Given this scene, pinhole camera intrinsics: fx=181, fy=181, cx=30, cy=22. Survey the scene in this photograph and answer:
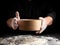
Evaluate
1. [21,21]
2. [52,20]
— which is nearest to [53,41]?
[21,21]

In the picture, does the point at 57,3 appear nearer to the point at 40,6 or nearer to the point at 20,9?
the point at 40,6

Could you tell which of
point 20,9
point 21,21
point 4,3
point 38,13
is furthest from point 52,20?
point 4,3

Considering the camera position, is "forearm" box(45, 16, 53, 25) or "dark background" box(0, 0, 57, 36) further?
"dark background" box(0, 0, 57, 36)

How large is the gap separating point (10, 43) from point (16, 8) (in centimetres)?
58

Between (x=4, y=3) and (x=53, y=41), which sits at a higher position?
(x=4, y=3)

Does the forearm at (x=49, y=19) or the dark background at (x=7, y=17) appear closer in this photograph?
the forearm at (x=49, y=19)

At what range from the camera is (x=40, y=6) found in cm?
150

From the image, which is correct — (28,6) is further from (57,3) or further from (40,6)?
(57,3)

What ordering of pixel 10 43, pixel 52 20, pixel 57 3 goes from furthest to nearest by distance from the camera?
pixel 57 3
pixel 52 20
pixel 10 43

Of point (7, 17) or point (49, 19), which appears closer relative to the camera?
point (49, 19)

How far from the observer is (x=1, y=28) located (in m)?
1.54

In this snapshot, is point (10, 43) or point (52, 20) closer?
point (10, 43)

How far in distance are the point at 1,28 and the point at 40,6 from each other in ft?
1.24

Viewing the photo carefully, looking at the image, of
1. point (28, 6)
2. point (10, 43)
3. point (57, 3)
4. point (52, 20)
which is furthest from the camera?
point (57, 3)
